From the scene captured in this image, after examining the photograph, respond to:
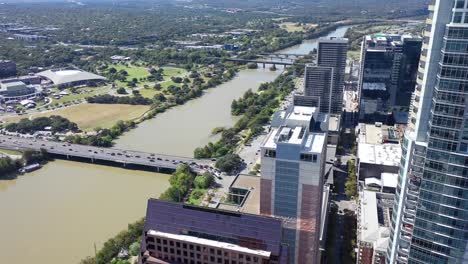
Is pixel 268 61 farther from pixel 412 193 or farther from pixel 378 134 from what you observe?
pixel 412 193

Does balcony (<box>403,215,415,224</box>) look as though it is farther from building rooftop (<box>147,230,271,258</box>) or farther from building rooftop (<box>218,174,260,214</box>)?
building rooftop (<box>218,174,260,214</box>)

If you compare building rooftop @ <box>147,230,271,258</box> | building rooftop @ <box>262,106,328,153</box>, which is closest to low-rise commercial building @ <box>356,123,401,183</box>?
building rooftop @ <box>262,106,328,153</box>

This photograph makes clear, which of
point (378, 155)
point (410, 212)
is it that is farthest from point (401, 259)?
point (378, 155)

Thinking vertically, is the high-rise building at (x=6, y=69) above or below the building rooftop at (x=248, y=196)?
above

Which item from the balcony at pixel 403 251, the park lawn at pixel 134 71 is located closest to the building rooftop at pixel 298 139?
the balcony at pixel 403 251

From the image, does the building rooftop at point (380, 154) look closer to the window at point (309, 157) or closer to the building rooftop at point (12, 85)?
the window at point (309, 157)
